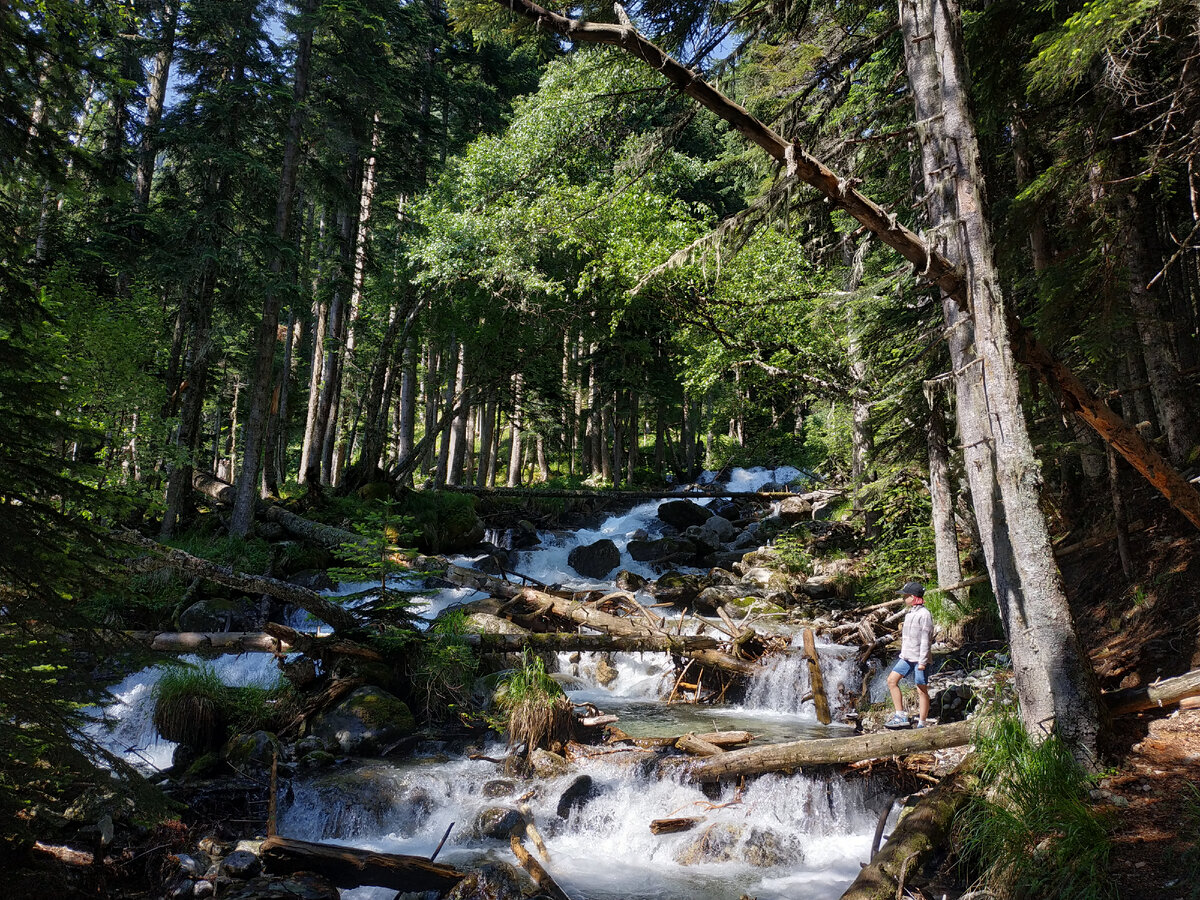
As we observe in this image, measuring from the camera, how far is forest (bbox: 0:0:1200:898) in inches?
197

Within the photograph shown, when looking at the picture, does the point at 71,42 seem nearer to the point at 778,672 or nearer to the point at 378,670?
the point at 378,670

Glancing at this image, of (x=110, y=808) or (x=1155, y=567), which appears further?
(x=1155, y=567)

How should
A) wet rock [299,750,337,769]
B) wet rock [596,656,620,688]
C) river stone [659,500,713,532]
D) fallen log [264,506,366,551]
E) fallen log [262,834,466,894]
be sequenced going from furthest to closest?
river stone [659,500,713,532]
fallen log [264,506,366,551]
wet rock [596,656,620,688]
wet rock [299,750,337,769]
fallen log [262,834,466,894]

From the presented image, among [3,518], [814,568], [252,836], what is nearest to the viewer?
[3,518]

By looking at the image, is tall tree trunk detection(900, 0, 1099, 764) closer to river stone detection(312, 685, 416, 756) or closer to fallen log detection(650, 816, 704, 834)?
fallen log detection(650, 816, 704, 834)

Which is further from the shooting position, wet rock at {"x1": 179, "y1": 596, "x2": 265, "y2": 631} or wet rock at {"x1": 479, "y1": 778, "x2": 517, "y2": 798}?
wet rock at {"x1": 179, "y1": 596, "x2": 265, "y2": 631}

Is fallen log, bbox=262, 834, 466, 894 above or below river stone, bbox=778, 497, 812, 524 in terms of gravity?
below

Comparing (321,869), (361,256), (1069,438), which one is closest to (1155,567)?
(1069,438)

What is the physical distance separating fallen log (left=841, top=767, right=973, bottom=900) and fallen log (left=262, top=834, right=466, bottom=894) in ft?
10.7

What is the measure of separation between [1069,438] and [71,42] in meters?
11.6

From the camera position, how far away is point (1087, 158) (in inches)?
235

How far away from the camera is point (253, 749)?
771 cm

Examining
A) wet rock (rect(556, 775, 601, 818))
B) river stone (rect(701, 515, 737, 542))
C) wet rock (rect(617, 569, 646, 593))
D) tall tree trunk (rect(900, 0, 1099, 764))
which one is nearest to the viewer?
tall tree trunk (rect(900, 0, 1099, 764))

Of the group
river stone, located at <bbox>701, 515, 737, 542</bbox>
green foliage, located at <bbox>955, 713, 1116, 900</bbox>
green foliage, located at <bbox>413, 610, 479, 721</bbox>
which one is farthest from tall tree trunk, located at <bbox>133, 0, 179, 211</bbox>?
green foliage, located at <bbox>955, 713, 1116, 900</bbox>
